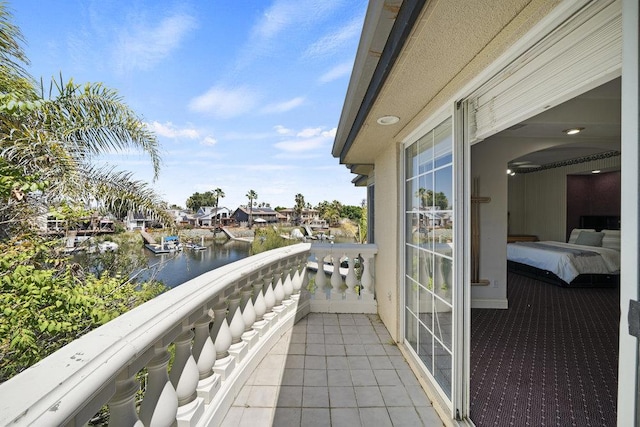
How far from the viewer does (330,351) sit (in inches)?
119

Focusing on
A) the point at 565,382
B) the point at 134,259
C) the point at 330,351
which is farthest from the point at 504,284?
the point at 134,259

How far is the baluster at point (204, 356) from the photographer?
1.75m

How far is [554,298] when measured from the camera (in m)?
4.91

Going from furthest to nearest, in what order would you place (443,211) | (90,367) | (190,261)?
(190,261) < (443,211) < (90,367)

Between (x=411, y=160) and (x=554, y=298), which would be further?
(x=554, y=298)

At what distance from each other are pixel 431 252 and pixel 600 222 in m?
8.57

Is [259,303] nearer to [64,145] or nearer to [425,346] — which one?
[425,346]

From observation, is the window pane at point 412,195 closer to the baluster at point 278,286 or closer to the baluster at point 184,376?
the baluster at point 278,286

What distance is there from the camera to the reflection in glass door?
211 centimetres

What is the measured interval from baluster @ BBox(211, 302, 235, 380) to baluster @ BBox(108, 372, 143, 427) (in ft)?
3.02

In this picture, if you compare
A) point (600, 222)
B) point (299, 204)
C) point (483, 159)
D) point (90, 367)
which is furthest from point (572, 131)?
point (299, 204)

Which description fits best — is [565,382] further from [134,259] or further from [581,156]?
[134,259]

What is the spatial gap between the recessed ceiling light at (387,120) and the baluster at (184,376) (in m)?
2.14

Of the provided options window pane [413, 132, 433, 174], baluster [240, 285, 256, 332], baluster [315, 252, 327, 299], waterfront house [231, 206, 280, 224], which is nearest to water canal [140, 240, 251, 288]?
baluster [240, 285, 256, 332]
